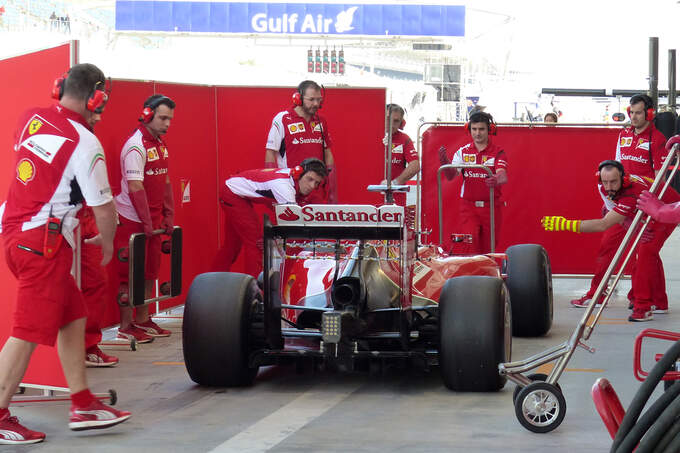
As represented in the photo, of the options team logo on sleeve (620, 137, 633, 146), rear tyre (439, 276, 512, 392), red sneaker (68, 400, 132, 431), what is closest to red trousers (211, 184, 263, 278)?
rear tyre (439, 276, 512, 392)

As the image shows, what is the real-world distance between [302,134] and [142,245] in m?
2.35

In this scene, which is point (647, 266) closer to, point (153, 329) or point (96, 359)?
point (153, 329)

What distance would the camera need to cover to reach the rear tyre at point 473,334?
542 cm

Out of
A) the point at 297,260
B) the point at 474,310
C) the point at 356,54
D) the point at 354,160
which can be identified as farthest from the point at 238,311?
the point at 356,54

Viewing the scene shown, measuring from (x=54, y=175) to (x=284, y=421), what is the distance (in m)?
1.72

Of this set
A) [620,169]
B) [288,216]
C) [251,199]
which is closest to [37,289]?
[288,216]

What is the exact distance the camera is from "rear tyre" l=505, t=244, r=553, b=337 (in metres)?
7.56

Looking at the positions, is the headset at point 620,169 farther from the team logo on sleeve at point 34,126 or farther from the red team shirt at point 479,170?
the team logo on sleeve at point 34,126

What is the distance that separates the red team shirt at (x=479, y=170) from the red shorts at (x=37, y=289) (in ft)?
17.5

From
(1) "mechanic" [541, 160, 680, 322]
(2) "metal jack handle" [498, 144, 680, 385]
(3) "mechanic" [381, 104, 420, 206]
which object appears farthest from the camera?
(3) "mechanic" [381, 104, 420, 206]

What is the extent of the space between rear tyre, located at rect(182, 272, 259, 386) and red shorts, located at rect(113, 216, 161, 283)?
5.93 ft

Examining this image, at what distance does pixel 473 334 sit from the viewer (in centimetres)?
541

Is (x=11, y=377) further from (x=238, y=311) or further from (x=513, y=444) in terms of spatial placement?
(x=513, y=444)

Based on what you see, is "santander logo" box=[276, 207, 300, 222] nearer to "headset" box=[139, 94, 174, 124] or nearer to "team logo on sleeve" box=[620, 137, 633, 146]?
"headset" box=[139, 94, 174, 124]
